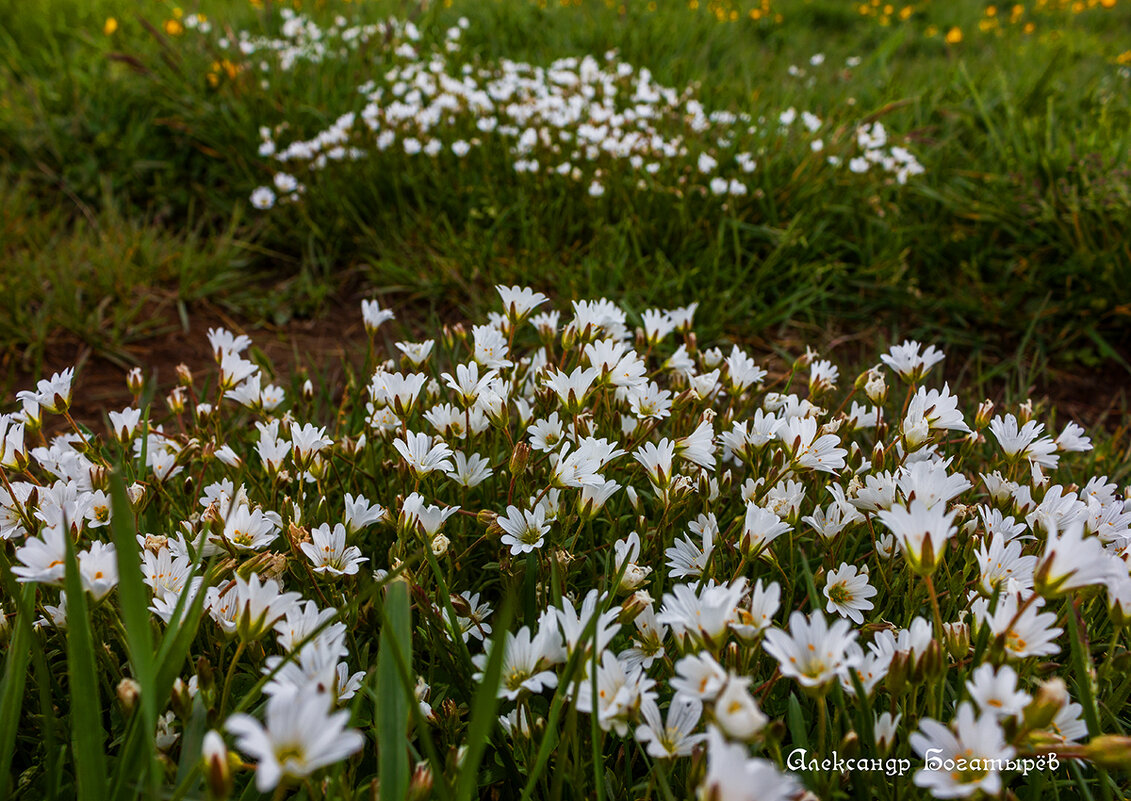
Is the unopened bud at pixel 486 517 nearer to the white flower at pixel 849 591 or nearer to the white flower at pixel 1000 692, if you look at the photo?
the white flower at pixel 849 591

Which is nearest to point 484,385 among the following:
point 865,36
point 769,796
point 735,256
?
point 769,796

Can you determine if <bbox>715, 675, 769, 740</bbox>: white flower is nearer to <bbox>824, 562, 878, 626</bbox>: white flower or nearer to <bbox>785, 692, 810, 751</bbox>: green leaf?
<bbox>785, 692, 810, 751</bbox>: green leaf

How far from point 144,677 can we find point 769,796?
799 mm

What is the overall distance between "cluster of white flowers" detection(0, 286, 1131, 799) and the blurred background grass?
1405 mm

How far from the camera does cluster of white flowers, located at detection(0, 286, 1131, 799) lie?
1109 mm

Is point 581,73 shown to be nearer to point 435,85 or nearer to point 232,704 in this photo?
point 435,85

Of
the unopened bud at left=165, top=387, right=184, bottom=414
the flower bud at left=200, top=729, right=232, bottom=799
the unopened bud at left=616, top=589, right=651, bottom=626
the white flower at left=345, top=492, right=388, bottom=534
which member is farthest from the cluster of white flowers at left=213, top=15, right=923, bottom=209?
the flower bud at left=200, top=729, right=232, bottom=799

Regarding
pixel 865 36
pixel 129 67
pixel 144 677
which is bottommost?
pixel 144 677

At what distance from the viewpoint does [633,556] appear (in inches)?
62.6

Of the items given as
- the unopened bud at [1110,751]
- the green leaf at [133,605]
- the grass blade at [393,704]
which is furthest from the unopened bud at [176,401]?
the unopened bud at [1110,751]

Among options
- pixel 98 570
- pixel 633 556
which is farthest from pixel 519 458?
pixel 98 570

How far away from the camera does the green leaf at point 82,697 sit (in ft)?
3.76

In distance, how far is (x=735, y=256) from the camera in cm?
389

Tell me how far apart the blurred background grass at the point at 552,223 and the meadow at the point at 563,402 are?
0.10 ft
